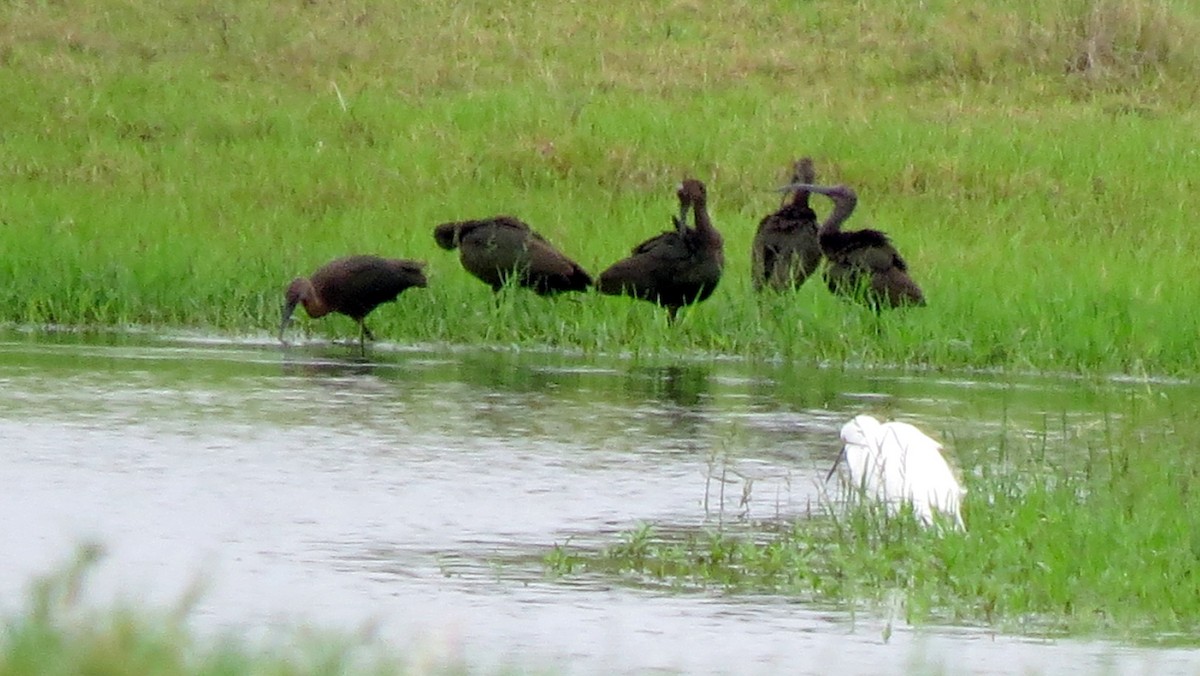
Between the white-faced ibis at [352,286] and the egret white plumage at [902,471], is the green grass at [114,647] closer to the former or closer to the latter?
the egret white plumage at [902,471]

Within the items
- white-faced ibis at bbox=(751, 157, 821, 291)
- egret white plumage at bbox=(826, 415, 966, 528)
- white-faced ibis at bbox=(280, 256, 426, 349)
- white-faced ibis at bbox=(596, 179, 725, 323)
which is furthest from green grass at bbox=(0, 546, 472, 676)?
white-faced ibis at bbox=(751, 157, 821, 291)

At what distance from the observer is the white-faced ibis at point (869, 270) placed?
12.9 meters

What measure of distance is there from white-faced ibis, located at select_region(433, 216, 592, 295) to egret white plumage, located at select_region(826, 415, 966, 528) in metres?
4.96

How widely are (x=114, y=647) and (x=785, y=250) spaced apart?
→ 9.93 metres

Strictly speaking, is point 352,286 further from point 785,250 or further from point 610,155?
point 610,155

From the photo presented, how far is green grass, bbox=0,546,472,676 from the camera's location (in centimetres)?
383

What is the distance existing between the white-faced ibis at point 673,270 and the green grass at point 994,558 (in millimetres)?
4818

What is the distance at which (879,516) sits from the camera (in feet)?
25.2

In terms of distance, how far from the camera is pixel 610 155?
18.3m

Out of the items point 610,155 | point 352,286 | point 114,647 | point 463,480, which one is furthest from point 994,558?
point 610,155

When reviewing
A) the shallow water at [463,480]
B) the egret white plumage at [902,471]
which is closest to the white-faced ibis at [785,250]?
the shallow water at [463,480]

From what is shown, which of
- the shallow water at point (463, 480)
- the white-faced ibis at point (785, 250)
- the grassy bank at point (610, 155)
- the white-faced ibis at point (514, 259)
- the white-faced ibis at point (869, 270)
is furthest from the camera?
the white-faced ibis at point (785, 250)

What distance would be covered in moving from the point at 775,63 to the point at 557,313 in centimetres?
900

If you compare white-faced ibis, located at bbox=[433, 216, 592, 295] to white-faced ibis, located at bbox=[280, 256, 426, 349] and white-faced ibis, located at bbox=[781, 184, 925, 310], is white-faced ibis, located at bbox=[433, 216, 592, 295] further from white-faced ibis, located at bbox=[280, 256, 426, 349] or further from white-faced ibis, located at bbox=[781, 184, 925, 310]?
white-faced ibis, located at bbox=[781, 184, 925, 310]
